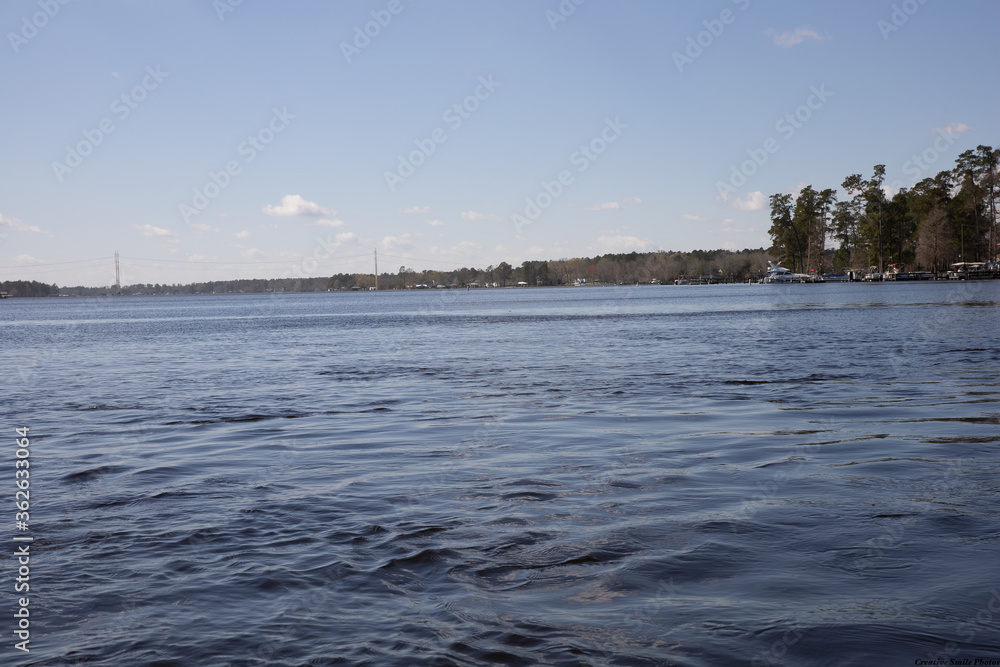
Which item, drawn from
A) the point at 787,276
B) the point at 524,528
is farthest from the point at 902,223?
the point at 524,528

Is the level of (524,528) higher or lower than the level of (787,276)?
lower

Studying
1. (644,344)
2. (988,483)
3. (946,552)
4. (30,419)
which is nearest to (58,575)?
(946,552)

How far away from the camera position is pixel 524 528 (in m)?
8.09

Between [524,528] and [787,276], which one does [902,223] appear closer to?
[787,276]

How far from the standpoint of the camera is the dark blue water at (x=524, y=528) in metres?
5.59

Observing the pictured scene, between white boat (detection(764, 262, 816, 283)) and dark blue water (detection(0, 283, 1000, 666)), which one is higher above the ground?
white boat (detection(764, 262, 816, 283))

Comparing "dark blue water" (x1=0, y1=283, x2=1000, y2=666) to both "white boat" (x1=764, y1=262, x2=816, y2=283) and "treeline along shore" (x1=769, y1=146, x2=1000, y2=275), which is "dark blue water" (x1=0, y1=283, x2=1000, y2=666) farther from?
"white boat" (x1=764, y1=262, x2=816, y2=283)

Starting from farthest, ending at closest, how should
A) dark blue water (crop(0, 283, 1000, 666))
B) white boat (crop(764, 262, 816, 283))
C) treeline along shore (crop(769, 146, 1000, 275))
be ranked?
white boat (crop(764, 262, 816, 283))
treeline along shore (crop(769, 146, 1000, 275))
dark blue water (crop(0, 283, 1000, 666))

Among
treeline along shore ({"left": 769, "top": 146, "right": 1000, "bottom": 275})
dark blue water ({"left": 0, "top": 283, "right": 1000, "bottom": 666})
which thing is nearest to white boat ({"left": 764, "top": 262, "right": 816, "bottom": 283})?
treeline along shore ({"left": 769, "top": 146, "right": 1000, "bottom": 275})

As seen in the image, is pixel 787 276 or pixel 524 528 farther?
pixel 787 276

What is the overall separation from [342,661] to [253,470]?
6.72 meters

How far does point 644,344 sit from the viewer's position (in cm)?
3559

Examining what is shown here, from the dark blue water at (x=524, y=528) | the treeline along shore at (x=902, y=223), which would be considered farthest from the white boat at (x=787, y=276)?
the dark blue water at (x=524, y=528)

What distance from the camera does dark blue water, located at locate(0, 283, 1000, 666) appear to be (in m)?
5.59
